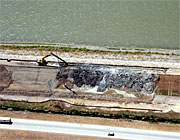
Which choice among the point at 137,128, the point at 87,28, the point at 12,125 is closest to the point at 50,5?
the point at 87,28

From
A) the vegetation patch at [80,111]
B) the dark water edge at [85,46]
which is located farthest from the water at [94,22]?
the vegetation patch at [80,111]

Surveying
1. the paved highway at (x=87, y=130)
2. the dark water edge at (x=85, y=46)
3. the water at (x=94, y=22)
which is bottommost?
the paved highway at (x=87, y=130)

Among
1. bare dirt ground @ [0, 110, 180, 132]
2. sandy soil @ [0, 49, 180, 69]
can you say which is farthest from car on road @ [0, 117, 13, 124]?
sandy soil @ [0, 49, 180, 69]

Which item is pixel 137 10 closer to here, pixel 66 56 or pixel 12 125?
pixel 66 56

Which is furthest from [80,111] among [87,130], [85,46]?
[85,46]

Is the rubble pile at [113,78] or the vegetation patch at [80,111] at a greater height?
the rubble pile at [113,78]

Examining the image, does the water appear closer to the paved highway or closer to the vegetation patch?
the vegetation patch

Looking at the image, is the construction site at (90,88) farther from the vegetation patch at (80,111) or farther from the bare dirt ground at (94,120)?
the bare dirt ground at (94,120)
